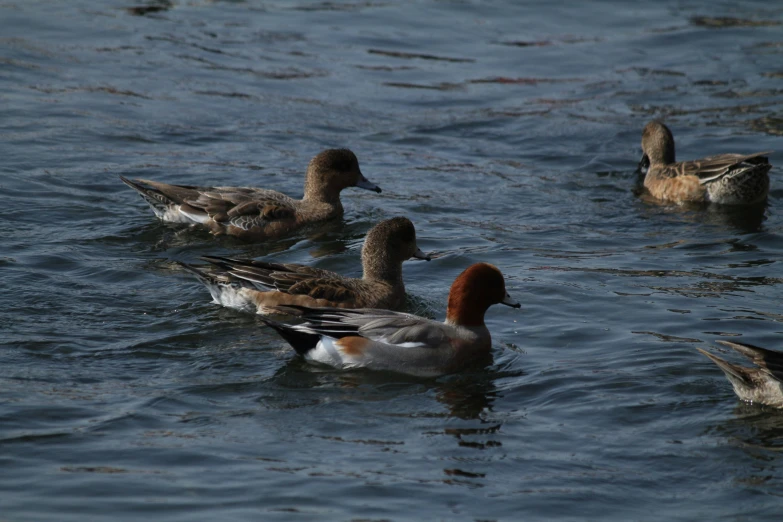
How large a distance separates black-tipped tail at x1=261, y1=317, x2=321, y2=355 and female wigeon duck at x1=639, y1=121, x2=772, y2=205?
243 inches

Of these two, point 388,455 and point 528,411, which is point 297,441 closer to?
point 388,455

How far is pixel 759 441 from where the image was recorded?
6777 mm

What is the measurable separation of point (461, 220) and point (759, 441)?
544 centimetres

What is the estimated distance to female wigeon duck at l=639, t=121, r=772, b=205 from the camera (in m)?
12.3

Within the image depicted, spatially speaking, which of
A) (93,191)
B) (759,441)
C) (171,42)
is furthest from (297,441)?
(171,42)

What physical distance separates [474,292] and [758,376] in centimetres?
205

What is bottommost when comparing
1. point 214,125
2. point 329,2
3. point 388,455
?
point 388,455

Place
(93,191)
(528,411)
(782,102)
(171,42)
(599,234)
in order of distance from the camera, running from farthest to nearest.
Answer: (171,42) → (782,102) → (93,191) → (599,234) → (528,411)

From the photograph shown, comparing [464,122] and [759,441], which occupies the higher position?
[464,122]

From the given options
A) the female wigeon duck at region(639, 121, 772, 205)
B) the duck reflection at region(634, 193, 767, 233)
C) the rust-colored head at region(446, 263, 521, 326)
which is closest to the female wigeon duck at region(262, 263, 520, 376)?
the rust-colored head at region(446, 263, 521, 326)

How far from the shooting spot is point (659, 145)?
1352 centimetres

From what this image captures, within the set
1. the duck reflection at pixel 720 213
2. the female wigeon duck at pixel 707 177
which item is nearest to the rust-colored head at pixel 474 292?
the duck reflection at pixel 720 213

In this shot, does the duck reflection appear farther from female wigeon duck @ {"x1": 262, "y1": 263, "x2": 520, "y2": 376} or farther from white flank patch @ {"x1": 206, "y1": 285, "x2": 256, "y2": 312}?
white flank patch @ {"x1": 206, "y1": 285, "x2": 256, "y2": 312}

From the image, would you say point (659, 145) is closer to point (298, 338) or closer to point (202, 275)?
point (202, 275)
